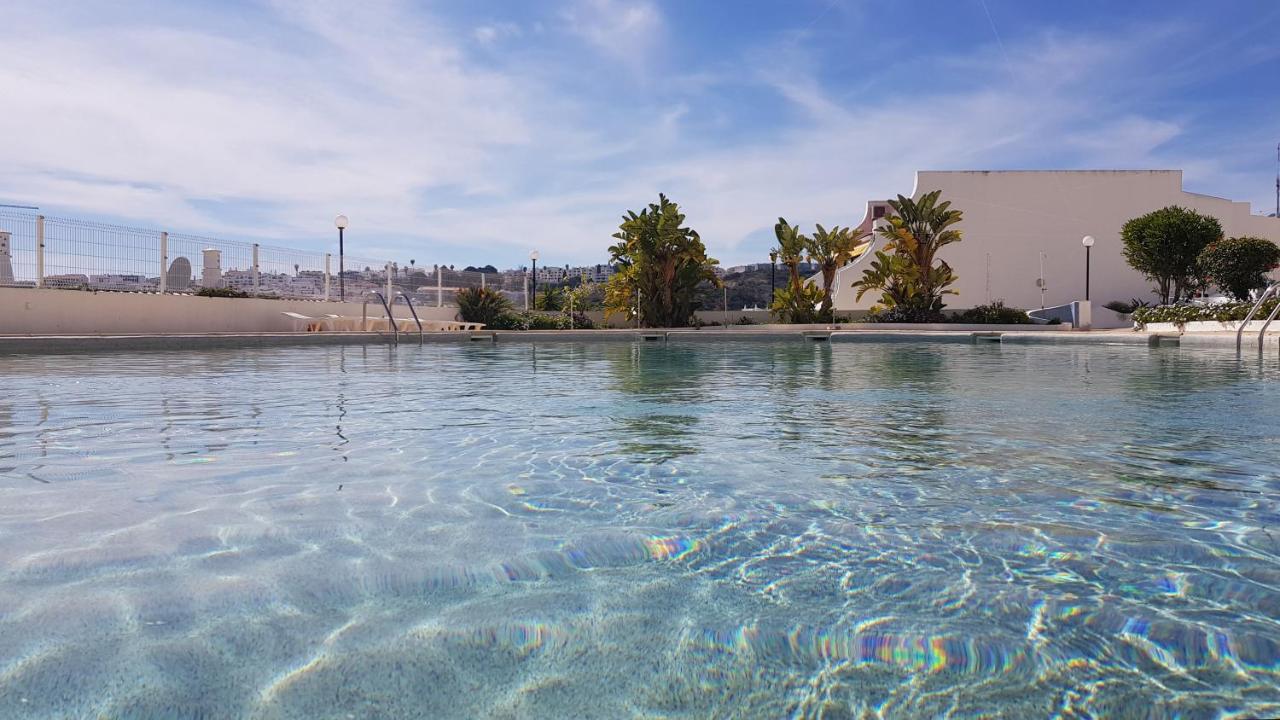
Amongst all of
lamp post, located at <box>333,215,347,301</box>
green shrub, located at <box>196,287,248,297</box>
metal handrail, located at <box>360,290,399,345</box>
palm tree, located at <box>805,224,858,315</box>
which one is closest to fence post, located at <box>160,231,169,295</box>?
green shrub, located at <box>196,287,248,297</box>

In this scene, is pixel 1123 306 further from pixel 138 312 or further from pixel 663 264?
pixel 138 312

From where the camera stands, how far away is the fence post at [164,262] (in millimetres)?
18028

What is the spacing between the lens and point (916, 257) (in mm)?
27562

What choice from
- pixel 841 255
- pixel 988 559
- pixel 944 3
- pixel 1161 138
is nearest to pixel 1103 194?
pixel 1161 138

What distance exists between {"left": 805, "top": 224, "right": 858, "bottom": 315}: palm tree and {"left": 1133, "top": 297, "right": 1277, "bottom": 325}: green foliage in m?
10.0

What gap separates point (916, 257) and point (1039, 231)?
10.0 meters

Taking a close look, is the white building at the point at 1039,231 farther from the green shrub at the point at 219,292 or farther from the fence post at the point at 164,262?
the fence post at the point at 164,262

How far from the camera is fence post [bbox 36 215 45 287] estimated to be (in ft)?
51.8

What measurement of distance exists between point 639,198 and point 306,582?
28275 millimetres

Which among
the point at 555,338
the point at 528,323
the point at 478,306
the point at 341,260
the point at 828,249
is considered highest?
the point at 828,249

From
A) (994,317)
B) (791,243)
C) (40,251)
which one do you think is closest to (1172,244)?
(994,317)

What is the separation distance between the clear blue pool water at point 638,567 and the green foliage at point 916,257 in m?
22.3

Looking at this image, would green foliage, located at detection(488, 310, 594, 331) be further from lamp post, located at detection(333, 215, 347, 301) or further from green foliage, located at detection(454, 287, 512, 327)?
lamp post, located at detection(333, 215, 347, 301)

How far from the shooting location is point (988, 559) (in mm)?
2697
